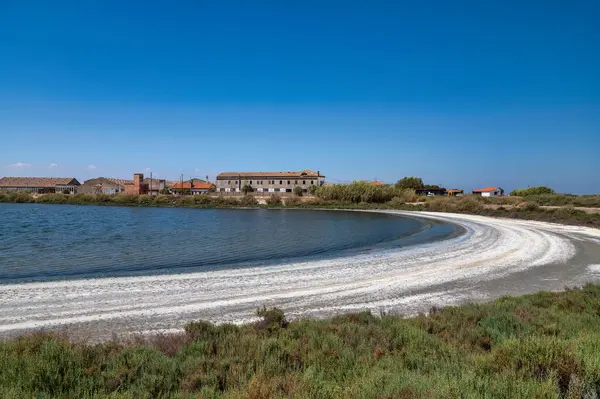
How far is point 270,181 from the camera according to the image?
5113 inches

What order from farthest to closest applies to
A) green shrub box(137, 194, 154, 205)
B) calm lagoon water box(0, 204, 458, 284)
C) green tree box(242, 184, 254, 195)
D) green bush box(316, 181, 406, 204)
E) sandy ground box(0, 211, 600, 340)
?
green tree box(242, 184, 254, 195)
green shrub box(137, 194, 154, 205)
green bush box(316, 181, 406, 204)
calm lagoon water box(0, 204, 458, 284)
sandy ground box(0, 211, 600, 340)

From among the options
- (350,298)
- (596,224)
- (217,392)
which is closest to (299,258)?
(350,298)

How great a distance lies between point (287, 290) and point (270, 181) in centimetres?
11836

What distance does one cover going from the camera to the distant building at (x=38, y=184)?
474 feet

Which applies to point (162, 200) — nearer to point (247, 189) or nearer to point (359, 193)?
point (247, 189)

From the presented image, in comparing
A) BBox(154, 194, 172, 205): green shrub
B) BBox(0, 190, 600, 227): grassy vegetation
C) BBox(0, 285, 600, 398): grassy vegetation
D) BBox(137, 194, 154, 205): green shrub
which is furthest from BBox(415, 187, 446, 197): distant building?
BBox(0, 285, 600, 398): grassy vegetation

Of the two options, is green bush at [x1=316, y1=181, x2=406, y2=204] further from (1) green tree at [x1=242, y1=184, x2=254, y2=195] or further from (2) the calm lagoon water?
(2) the calm lagoon water

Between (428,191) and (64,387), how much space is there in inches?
5296

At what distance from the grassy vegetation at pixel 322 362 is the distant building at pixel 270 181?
390 feet

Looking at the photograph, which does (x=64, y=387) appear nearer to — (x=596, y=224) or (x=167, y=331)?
(x=167, y=331)

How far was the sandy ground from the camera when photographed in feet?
29.8

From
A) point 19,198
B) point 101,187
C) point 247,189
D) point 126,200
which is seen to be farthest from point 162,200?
point 101,187

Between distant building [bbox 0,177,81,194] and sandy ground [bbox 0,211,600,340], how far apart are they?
152221 millimetres

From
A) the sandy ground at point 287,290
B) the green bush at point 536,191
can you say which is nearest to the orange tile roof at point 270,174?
the green bush at point 536,191
